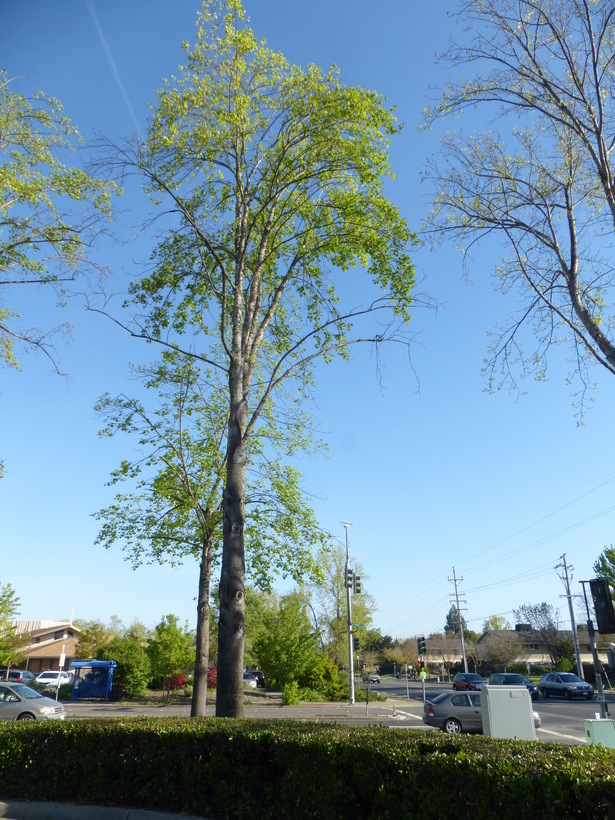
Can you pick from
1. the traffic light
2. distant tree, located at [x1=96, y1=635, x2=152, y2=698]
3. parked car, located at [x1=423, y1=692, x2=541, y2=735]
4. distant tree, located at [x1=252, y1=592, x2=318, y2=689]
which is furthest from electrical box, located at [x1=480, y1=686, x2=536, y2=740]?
distant tree, located at [x1=96, y1=635, x2=152, y2=698]

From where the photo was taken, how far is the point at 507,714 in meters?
11.9

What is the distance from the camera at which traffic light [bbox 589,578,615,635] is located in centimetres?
1288

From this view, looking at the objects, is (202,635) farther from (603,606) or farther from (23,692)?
(603,606)

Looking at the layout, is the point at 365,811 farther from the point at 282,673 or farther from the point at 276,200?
the point at 282,673

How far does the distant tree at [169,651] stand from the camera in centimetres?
3500

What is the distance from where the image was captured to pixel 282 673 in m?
35.1

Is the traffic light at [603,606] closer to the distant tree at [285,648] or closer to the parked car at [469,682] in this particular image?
the parked car at [469,682]

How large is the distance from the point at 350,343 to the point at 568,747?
8376 millimetres

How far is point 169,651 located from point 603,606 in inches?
1108

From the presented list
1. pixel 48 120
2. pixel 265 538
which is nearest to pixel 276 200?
pixel 48 120

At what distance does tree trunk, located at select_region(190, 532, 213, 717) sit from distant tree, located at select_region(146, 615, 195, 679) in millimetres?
18841

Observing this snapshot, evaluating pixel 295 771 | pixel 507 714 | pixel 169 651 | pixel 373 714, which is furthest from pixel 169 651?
pixel 295 771

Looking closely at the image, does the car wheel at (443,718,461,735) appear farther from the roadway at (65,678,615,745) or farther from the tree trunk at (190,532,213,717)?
the tree trunk at (190,532,213,717)

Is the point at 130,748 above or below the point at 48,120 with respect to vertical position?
below
